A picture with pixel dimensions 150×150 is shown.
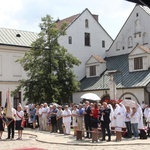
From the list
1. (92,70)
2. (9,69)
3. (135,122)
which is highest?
(92,70)

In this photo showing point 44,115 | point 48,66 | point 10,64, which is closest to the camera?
point 44,115

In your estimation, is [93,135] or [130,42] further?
[130,42]

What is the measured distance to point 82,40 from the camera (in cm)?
4122

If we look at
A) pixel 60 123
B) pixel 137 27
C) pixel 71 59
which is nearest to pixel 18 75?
pixel 71 59

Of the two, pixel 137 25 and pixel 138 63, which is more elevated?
pixel 137 25

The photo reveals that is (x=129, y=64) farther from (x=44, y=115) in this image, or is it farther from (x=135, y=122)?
(x=135, y=122)

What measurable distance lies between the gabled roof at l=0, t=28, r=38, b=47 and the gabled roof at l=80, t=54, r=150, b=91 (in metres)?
8.36

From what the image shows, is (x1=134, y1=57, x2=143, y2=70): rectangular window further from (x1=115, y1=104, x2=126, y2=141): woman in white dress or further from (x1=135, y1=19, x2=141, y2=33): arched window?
(x1=115, y1=104, x2=126, y2=141): woman in white dress

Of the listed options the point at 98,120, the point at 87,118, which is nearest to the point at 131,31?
the point at 87,118

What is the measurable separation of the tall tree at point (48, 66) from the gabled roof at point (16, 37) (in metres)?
8.13

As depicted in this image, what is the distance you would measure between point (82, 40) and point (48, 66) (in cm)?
1207

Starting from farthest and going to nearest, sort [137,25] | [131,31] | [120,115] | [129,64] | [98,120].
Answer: [131,31] < [137,25] < [129,64] < [120,115] < [98,120]

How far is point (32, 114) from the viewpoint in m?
→ 24.4

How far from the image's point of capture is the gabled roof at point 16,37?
3778 centimetres
